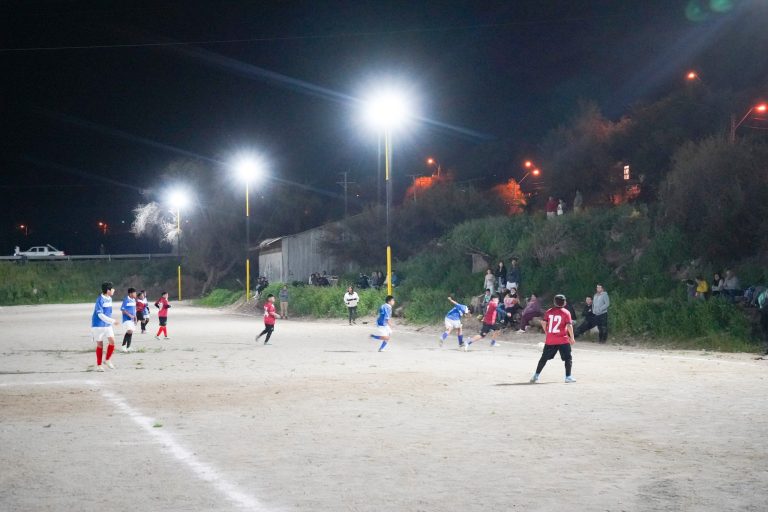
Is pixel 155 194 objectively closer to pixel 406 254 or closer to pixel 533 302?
pixel 406 254

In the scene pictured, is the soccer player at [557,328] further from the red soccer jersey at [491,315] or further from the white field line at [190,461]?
the red soccer jersey at [491,315]

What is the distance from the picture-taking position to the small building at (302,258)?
57.5 metres

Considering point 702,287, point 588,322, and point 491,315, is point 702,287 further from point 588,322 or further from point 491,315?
point 491,315

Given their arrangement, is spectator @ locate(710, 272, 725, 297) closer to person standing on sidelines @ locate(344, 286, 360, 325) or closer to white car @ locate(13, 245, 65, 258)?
person standing on sidelines @ locate(344, 286, 360, 325)

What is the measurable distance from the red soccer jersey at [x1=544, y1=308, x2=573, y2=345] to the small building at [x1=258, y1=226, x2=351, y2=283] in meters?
40.9

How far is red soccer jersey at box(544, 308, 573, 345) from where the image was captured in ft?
50.4

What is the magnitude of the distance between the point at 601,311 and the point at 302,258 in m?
36.7

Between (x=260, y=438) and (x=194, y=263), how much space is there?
77.8 m

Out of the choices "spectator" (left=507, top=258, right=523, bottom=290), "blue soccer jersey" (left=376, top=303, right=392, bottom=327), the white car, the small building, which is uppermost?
the white car

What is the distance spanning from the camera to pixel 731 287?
84.1 ft

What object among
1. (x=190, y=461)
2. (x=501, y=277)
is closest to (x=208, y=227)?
(x=501, y=277)

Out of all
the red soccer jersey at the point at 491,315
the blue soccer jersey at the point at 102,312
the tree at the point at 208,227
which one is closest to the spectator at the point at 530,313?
the red soccer jersey at the point at 491,315

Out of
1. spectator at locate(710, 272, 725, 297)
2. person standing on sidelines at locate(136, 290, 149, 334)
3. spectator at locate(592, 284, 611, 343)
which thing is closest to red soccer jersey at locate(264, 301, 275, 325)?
person standing on sidelines at locate(136, 290, 149, 334)

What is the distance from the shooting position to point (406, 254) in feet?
181
